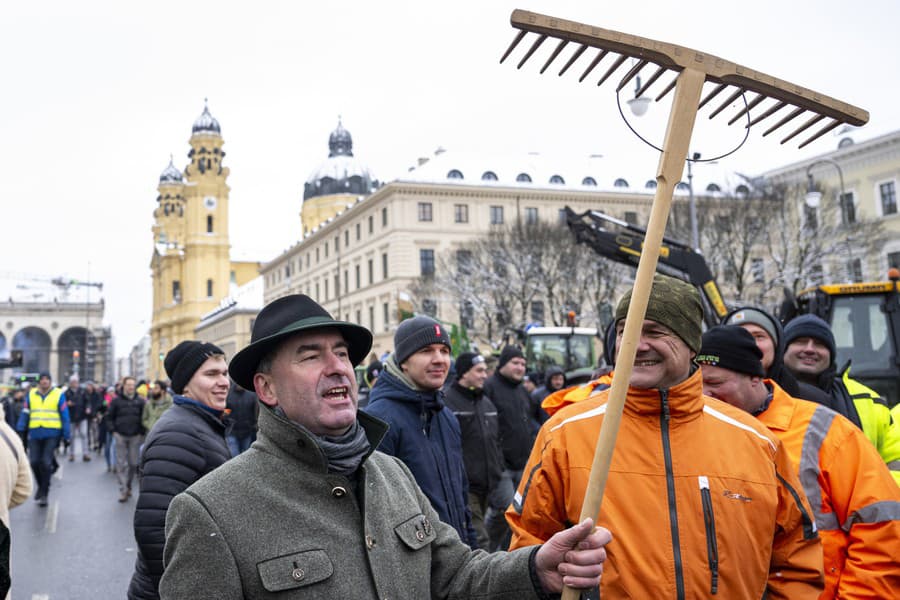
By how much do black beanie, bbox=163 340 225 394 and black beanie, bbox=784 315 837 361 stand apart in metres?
3.28

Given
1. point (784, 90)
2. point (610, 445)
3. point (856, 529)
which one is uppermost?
point (784, 90)

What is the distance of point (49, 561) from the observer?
31.4ft

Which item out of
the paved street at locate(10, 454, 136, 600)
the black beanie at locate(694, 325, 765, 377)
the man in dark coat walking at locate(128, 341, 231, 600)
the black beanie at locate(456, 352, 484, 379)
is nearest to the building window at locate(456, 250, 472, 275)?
the paved street at locate(10, 454, 136, 600)

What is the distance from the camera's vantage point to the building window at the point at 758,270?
3969 centimetres

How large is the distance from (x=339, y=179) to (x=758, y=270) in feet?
210

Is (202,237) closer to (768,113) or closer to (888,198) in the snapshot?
(888,198)

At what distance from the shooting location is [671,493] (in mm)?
2762

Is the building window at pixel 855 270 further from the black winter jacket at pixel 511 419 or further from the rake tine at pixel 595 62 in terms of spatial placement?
the rake tine at pixel 595 62

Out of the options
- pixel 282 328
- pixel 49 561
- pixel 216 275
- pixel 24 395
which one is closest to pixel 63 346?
pixel 216 275

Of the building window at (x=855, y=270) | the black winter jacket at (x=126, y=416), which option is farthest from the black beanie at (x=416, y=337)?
the building window at (x=855, y=270)

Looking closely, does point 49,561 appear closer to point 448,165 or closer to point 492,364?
point 492,364

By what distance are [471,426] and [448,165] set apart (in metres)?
57.3

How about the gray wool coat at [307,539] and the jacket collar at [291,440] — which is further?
the jacket collar at [291,440]

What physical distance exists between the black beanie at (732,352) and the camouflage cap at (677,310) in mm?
669
